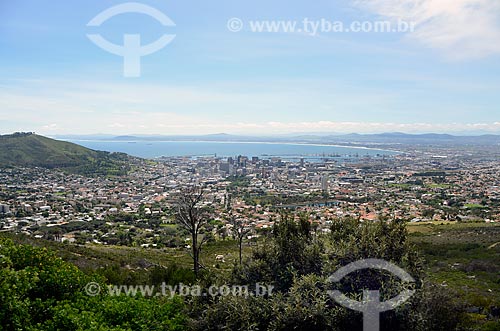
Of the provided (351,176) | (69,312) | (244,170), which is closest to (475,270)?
(69,312)

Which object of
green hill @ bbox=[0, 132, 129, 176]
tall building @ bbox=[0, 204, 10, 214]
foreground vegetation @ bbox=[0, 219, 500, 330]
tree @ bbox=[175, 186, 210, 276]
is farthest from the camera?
green hill @ bbox=[0, 132, 129, 176]

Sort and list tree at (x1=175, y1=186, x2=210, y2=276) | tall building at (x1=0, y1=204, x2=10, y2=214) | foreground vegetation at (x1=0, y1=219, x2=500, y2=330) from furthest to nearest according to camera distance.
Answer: tall building at (x1=0, y1=204, x2=10, y2=214) < tree at (x1=175, y1=186, x2=210, y2=276) < foreground vegetation at (x1=0, y1=219, x2=500, y2=330)

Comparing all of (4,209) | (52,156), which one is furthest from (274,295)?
(52,156)

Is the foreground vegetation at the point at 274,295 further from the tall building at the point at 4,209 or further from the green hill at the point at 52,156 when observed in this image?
the green hill at the point at 52,156

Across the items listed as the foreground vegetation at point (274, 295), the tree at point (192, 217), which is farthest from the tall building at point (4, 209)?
the foreground vegetation at point (274, 295)

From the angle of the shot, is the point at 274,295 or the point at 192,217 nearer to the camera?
the point at 274,295

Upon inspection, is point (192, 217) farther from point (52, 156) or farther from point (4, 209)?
point (52, 156)

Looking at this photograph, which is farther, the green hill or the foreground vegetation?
the green hill

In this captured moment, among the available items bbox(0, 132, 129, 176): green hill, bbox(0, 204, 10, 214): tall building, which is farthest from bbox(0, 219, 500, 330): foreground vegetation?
bbox(0, 132, 129, 176): green hill

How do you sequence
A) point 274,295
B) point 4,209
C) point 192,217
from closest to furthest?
point 274,295 → point 192,217 → point 4,209

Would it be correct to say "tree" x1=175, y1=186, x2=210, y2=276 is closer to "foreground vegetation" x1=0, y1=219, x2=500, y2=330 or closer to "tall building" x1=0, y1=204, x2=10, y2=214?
"foreground vegetation" x1=0, y1=219, x2=500, y2=330
